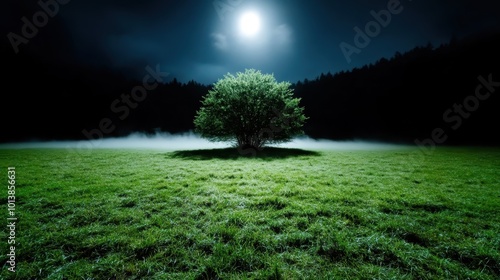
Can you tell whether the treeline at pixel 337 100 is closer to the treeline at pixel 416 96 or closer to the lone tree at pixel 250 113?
the treeline at pixel 416 96

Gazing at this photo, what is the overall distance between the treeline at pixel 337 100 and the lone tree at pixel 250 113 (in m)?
40.9

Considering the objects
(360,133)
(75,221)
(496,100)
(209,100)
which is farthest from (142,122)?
(496,100)

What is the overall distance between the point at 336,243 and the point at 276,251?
5.04 feet

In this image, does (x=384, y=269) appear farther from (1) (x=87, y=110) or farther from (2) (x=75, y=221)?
(1) (x=87, y=110)

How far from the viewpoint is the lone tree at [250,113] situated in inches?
1046

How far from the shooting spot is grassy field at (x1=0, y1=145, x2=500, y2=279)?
4.53 meters

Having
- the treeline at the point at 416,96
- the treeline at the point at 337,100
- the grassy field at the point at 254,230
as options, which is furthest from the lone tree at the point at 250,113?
the treeline at the point at 416,96

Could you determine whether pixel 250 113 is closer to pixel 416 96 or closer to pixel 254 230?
pixel 254 230

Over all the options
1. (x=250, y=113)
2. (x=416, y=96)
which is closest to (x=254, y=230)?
(x=250, y=113)

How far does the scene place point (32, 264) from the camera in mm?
4570

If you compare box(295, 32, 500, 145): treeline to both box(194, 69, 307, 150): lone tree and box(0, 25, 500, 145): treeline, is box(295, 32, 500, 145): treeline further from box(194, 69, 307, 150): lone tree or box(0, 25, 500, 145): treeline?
box(194, 69, 307, 150): lone tree

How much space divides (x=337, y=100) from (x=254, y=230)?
100m

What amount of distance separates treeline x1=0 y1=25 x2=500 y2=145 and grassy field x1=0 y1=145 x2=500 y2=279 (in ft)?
189

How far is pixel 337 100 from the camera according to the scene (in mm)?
96062
